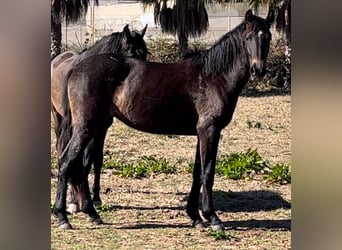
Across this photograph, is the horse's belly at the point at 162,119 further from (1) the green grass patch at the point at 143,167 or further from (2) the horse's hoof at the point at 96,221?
(2) the horse's hoof at the point at 96,221

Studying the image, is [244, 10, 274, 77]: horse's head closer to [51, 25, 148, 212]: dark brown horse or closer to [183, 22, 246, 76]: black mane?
[183, 22, 246, 76]: black mane

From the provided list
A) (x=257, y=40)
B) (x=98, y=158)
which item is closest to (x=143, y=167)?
(x=98, y=158)

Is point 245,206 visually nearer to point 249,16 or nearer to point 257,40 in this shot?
point 257,40

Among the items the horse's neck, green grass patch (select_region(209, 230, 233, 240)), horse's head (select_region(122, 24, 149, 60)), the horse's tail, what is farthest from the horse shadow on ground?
horse's head (select_region(122, 24, 149, 60))

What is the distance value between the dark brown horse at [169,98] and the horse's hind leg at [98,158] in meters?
0.07

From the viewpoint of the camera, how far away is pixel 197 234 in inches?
198

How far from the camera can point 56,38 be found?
16.9 feet

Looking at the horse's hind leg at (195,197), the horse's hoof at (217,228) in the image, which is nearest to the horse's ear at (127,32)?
the horse's hind leg at (195,197)

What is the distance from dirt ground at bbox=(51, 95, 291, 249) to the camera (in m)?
5.02

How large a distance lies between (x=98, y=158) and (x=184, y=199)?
0.79 metres

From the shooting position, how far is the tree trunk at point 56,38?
510 centimetres
